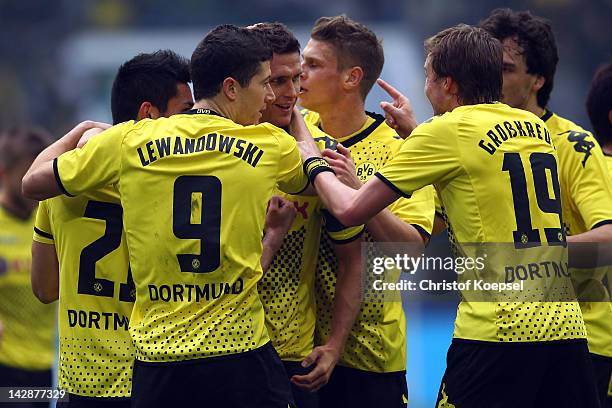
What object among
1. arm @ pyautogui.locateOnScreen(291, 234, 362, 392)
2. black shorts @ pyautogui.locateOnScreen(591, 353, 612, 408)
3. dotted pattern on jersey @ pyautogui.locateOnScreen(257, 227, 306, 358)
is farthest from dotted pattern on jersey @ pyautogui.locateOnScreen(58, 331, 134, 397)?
black shorts @ pyautogui.locateOnScreen(591, 353, 612, 408)

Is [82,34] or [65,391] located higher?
[82,34]

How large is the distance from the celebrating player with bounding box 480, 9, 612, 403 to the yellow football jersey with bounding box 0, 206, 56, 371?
11.7 feet

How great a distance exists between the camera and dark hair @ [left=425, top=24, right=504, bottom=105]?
15.8ft

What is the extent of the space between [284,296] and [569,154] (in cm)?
180

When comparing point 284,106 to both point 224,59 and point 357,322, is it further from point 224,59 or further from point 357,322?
point 357,322

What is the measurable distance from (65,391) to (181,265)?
107 cm

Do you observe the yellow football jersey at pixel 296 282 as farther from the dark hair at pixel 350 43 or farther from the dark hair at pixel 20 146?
the dark hair at pixel 20 146

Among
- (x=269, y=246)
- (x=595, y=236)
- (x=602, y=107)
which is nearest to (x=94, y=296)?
(x=269, y=246)

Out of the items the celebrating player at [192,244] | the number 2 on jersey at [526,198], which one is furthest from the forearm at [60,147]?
the number 2 on jersey at [526,198]

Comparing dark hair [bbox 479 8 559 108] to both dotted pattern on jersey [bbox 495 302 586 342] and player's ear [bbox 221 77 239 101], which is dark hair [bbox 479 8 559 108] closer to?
dotted pattern on jersey [bbox 495 302 586 342]

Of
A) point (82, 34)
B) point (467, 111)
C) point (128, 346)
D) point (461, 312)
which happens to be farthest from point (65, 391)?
point (82, 34)

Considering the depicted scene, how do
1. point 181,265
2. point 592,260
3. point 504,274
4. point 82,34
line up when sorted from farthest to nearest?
point 82,34 < point 592,260 < point 504,274 < point 181,265

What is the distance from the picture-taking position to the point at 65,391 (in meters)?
4.93

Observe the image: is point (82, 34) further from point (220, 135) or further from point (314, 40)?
point (220, 135)
